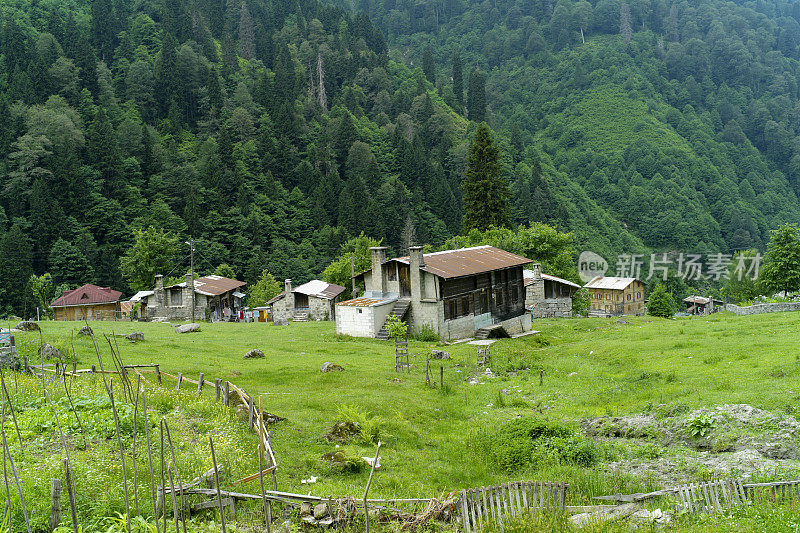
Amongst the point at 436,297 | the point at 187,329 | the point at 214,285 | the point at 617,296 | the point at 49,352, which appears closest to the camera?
the point at 49,352

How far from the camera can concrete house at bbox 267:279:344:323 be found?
191 feet

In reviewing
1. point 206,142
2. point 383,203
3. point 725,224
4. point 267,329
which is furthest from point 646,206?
point 267,329

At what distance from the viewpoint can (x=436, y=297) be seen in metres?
40.4

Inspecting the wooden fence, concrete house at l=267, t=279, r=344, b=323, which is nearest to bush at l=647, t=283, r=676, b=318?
concrete house at l=267, t=279, r=344, b=323

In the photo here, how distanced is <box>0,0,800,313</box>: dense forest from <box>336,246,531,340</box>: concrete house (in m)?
50.7

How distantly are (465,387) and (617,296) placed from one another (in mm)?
80351

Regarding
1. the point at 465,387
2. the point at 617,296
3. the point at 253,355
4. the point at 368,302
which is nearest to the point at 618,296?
the point at 617,296

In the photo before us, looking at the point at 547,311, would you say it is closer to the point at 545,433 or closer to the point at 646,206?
the point at 545,433

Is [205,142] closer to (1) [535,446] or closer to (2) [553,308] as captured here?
(2) [553,308]

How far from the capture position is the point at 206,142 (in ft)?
389

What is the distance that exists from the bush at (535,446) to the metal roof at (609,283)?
281ft

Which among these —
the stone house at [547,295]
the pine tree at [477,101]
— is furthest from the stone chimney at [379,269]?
the pine tree at [477,101]

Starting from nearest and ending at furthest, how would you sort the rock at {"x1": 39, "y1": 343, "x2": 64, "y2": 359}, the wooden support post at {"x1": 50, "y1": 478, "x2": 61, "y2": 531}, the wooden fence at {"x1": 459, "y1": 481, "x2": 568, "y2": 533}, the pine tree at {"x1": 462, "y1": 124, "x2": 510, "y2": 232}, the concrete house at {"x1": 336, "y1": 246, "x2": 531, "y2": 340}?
the wooden support post at {"x1": 50, "y1": 478, "x2": 61, "y2": 531} < the wooden fence at {"x1": 459, "y1": 481, "x2": 568, "y2": 533} < the rock at {"x1": 39, "y1": 343, "x2": 64, "y2": 359} < the concrete house at {"x1": 336, "y1": 246, "x2": 531, "y2": 340} < the pine tree at {"x1": 462, "y1": 124, "x2": 510, "y2": 232}

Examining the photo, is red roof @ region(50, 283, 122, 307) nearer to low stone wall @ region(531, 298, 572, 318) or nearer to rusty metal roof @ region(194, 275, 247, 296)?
rusty metal roof @ region(194, 275, 247, 296)
